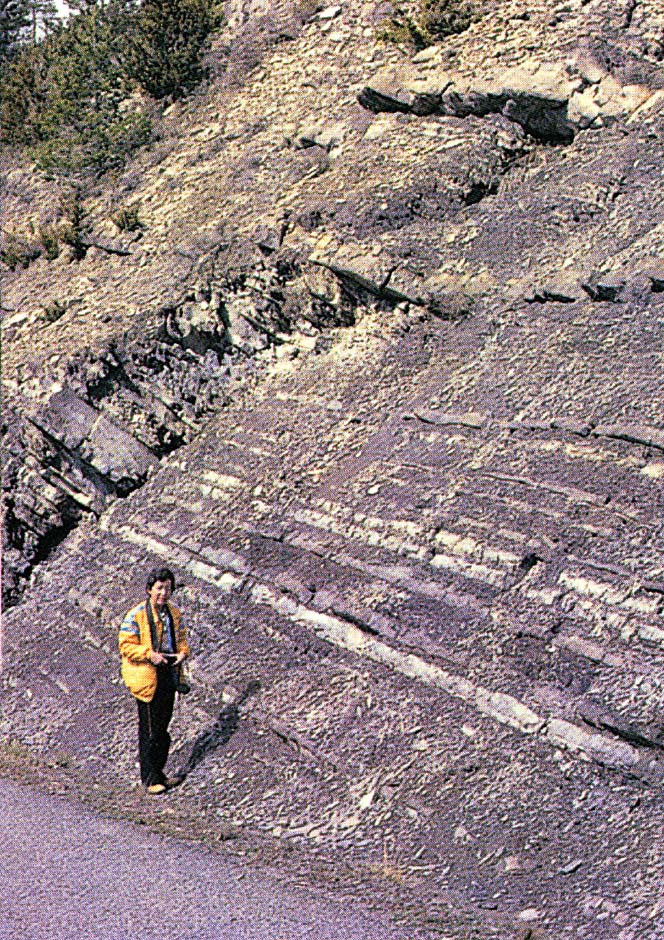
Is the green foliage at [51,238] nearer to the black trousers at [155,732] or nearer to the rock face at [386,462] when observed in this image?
the rock face at [386,462]

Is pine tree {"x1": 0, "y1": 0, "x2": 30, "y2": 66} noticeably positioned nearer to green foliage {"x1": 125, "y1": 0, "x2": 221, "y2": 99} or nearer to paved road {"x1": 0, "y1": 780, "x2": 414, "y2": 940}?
green foliage {"x1": 125, "y1": 0, "x2": 221, "y2": 99}

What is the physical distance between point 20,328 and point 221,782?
9227 mm

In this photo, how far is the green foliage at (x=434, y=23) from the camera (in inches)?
667

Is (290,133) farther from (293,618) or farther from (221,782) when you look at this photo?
(221,782)

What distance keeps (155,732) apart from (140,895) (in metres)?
1.99

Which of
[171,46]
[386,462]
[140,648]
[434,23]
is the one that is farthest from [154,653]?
[171,46]

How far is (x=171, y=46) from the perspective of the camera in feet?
66.2

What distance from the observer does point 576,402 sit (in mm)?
11297

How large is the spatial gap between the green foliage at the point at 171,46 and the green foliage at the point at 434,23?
3.78m

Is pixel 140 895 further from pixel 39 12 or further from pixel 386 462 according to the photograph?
pixel 39 12

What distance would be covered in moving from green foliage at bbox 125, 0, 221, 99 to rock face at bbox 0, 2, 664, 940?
0.63 m

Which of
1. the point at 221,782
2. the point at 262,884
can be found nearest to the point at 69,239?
the point at 221,782

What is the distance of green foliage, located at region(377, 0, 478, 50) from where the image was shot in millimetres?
16938

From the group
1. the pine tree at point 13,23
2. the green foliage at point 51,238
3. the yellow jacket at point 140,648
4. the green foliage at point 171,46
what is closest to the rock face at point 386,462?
the green foliage at point 51,238
